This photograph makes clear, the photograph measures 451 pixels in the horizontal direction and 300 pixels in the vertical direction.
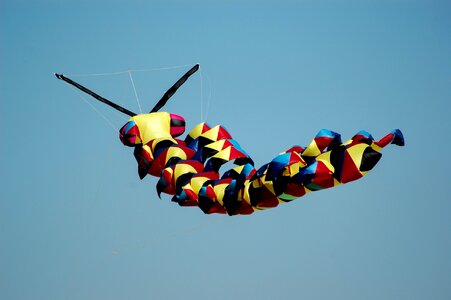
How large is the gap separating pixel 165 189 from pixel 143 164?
76.9 inches

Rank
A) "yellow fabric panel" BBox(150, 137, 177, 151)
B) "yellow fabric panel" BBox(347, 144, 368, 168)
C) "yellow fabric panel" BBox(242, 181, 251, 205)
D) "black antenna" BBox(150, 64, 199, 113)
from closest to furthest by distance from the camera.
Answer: "yellow fabric panel" BBox(347, 144, 368, 168), "yellow fabric panel" BBox(242, 181, 251, 205), "yellow fabric panel" BBox(150, 137, 177, 151), "black antenna" BBox(150, 64, 199, 113)

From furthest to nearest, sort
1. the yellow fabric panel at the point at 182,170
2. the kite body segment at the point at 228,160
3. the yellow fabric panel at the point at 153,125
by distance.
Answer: the yellow fabric panel at the point at 153,125 → the yellow fabric panel at the point at 182,170 → the kite body segment at the point at 228,160

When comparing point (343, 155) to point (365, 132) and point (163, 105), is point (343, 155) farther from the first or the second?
point (163, 105)

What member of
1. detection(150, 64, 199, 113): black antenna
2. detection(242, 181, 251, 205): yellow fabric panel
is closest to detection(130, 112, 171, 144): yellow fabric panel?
detection(150, 64, 199, 113): black antenna

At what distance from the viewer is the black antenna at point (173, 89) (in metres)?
31.7

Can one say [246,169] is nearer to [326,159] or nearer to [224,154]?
[224,154]

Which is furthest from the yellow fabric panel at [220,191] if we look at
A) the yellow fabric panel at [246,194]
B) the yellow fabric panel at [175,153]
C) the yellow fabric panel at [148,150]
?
the yellow fabric panel at [148,150]

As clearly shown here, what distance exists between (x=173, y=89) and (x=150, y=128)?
2406mm

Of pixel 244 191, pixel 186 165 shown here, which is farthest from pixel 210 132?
pixel 244 191

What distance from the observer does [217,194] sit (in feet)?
88.7

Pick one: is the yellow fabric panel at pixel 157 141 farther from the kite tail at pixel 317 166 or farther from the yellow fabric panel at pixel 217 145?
the kite tail at pixel 317 166

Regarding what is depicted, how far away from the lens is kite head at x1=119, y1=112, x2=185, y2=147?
3014cm

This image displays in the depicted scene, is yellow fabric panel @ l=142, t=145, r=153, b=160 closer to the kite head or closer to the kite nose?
the kite head

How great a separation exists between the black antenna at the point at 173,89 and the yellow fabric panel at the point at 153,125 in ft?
2.93
